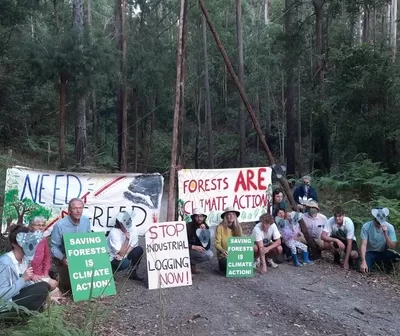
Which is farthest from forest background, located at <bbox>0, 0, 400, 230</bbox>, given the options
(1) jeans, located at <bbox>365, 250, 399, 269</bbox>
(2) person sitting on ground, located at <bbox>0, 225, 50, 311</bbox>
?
(2) person sitting on ground, located at <bbox>0, 225, 50, 311</bbox>

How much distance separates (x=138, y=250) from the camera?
24.9 ft

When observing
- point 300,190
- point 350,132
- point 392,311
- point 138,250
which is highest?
point 350,132

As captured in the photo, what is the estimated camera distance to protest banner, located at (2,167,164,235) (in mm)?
7551

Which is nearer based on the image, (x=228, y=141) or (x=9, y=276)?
(x=9, y=276)

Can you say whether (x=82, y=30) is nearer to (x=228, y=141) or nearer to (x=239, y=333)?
(x=239, y=333)

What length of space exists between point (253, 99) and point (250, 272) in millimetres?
29561

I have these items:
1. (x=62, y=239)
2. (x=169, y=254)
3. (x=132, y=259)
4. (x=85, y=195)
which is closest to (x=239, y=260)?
(x=169, y=254)

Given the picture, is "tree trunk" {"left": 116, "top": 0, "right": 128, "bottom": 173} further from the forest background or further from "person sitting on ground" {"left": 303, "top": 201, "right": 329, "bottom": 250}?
"person sitting on ground" {"left": 303, "top": 201, "right": 329, "bottom": 250}

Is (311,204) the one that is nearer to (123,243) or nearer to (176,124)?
(176,124)

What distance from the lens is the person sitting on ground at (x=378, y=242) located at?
27.6ft

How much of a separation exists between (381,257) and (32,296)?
19.0 feet

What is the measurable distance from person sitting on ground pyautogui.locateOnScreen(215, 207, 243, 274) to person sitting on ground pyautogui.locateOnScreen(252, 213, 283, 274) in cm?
33

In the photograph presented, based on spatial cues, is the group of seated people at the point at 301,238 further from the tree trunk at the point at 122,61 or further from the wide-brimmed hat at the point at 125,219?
the tree trunk at the point at 122,61

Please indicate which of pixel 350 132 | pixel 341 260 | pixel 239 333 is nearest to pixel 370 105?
pixel 350 132
